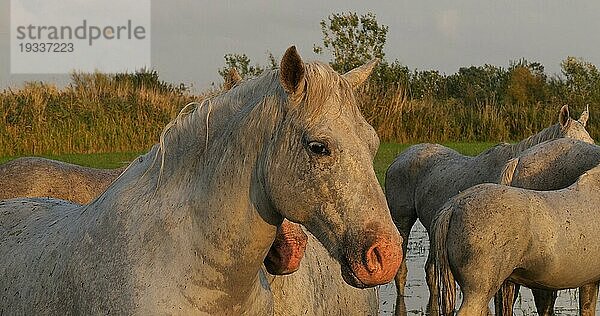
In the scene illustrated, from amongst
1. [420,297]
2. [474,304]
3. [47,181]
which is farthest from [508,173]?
[47,181]

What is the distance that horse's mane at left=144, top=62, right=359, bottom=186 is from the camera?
127 inches

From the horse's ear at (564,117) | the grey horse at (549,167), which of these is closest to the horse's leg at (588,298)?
the grey horse at (549,167)

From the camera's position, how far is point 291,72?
3.22 metres

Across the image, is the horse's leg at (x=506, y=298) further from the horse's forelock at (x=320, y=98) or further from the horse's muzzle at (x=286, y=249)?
the horse's forelock at (x=320, y=98)

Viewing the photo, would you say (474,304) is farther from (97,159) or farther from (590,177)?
(97,159)

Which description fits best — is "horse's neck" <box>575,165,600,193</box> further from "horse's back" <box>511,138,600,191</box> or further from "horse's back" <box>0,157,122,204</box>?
"horse's back" <box>0,157,122,204</box>

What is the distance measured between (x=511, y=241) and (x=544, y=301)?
1.59 m

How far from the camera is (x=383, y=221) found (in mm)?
3121

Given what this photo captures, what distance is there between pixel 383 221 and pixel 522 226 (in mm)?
4070

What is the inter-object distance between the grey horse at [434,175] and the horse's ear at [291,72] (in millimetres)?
5253

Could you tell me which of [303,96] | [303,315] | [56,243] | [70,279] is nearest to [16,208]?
[56,243]

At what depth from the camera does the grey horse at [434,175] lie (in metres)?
9.98

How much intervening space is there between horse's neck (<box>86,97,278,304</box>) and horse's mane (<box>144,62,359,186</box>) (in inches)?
0.9

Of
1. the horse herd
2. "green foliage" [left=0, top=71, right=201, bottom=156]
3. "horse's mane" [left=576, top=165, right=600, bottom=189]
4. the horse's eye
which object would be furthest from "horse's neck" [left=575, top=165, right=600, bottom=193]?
"green foliage" [left=0, top=71, right=201, bottom=156]
